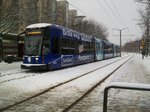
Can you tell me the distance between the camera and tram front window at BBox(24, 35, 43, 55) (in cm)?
2336

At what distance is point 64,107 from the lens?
10102mm

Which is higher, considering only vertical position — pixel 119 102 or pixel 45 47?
pixel 45 47

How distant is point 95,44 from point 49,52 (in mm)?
19038

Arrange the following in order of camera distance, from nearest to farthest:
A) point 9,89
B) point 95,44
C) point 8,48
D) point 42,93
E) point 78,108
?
point 78,108 < point 42,93 < point 9,89 < point 8,48 < point 95,44

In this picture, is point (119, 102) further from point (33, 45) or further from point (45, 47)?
point (33, 45)

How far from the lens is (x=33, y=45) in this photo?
23.5 metres

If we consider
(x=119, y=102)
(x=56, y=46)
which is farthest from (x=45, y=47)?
(x=119, y=102)

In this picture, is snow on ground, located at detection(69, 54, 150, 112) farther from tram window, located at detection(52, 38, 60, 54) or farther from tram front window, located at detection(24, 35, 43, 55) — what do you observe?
tram window, located at detection(52, 38, 60, 54)

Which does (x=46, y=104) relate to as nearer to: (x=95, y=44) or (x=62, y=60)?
(x=62, y=60)

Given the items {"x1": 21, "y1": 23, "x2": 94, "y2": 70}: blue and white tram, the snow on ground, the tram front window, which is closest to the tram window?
{"x1": 21, "y1": 23, "x2": 94, "y2": 70}: blue and white tram

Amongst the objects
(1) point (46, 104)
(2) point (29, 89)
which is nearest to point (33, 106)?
(1) point (46, 104)

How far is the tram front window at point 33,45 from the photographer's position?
23359mm

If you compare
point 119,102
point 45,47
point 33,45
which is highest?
point 33,45

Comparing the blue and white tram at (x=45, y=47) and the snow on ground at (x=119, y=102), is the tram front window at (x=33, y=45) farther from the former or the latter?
the snow on ground at (x=119, y=102)
